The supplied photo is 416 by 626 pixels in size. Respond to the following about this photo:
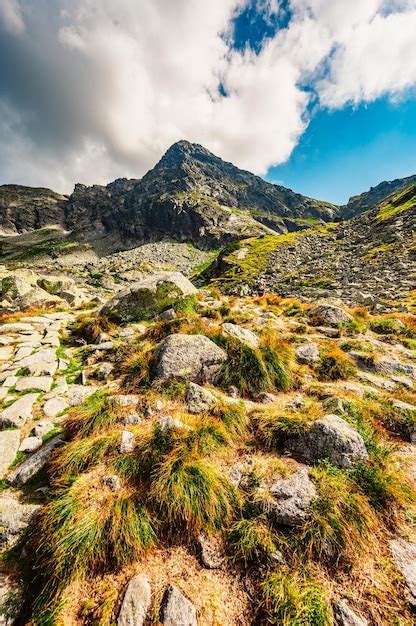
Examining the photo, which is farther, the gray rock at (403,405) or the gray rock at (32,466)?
the gray rock at (403,405)

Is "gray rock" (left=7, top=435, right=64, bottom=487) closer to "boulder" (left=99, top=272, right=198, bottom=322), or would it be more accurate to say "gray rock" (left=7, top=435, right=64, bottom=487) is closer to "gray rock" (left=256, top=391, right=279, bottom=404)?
"gray rock" (left=256, top=391, right=279, bottom=404)

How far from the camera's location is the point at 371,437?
5.05 meters

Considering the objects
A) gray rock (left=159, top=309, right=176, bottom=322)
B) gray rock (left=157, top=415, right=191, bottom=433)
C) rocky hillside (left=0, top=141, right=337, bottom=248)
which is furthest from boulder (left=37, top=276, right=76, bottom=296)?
rocky hillside (left=0, top=141, right=337, bottom=248)

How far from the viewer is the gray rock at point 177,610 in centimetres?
288

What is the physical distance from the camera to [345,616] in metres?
2.92

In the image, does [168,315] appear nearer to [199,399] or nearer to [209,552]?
[199,399]

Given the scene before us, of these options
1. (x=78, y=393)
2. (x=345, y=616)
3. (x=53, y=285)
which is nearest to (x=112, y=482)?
(x=78, y=393)

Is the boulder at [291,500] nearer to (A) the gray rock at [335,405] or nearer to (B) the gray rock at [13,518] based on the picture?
(A) the gray rock at [335,405]

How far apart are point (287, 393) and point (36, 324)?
10211mm

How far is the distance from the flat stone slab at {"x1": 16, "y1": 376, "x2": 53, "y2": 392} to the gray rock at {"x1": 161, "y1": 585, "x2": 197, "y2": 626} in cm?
511

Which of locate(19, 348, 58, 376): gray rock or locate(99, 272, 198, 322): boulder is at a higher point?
locate(99, 272, 198, 322): boulder

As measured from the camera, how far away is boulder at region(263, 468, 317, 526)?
369 centimetres

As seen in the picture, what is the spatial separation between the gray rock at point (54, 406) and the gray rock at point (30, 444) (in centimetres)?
73

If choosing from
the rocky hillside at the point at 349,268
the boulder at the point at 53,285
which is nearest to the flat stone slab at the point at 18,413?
the boulder at the point at 53,285
